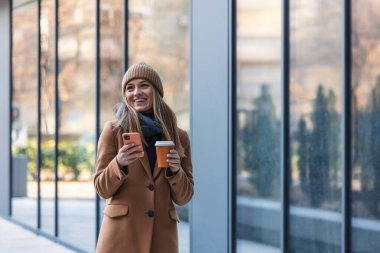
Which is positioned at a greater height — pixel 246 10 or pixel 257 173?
pixel 246 10

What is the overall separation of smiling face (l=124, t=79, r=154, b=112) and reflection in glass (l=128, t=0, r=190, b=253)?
400 cm

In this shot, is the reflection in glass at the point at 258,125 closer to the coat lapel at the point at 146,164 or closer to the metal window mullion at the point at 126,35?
the metal window mullion at the point at 126,35

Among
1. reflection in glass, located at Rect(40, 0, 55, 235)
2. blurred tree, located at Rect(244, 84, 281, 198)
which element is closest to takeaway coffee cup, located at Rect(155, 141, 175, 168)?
blurred tree, located at Rect(244, 84, 281, 198)

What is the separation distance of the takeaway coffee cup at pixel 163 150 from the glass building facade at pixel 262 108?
260 cm

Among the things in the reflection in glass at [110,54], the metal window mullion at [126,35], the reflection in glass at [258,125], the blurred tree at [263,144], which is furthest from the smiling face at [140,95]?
the reflection in glass at [110,54]

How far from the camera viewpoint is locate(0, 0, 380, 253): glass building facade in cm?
560

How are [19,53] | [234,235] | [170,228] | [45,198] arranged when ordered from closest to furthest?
[170,228], [234,235], [45,198], [19,53]

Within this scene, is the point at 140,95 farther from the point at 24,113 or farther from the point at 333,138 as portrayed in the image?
the point at 24,113

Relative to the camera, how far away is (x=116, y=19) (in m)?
9.31

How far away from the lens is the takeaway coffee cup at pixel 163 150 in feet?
11.0

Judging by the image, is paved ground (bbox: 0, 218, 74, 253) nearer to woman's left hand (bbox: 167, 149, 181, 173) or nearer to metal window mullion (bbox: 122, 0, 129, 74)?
metal window mullion (bbox: 122, 0, 129, 74)

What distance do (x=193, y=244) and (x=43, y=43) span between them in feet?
19.4

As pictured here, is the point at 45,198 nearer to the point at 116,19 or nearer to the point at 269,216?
the point at 116,19

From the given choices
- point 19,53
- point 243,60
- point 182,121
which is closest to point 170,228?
point 243,60
